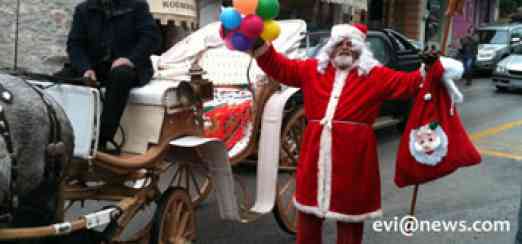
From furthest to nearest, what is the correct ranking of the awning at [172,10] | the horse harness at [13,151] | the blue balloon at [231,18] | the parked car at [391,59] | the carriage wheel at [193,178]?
1. the awning at [172,10]
2. the parked car at [391,59]
3. the carriage wheel at [193,178]
4. the blue balloon at [231,18]
5. the horse harness at [13,151]

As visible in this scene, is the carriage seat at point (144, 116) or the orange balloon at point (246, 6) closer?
the orange balloon at point (246, 6)

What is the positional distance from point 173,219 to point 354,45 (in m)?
1.60

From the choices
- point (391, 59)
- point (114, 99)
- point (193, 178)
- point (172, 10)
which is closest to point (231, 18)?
point (114, 99)

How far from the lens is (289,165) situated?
17.6ft

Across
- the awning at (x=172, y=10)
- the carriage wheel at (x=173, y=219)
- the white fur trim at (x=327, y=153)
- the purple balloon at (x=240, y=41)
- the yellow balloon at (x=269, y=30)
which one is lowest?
the carriage wheel at (x=173, y=219)

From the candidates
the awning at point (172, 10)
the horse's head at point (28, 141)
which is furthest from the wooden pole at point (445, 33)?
the awning at point (172, 10)

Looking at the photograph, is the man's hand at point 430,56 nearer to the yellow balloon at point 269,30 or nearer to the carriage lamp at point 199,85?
the yellow balloon at point 269,30

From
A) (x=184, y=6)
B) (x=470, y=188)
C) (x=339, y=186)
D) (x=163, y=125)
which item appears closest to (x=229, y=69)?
(x=163, y=125)

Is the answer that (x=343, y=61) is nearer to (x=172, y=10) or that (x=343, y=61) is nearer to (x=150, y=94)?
(x=150, y=94)

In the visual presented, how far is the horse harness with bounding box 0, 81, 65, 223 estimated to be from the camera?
2.57 m

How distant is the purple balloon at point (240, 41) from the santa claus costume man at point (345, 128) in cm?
17

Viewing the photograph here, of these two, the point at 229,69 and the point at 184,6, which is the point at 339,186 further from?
the point at 184,6

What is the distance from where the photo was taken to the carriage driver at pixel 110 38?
4.06 metres

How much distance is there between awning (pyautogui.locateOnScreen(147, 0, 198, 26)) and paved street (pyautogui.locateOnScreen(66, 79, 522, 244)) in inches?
146
